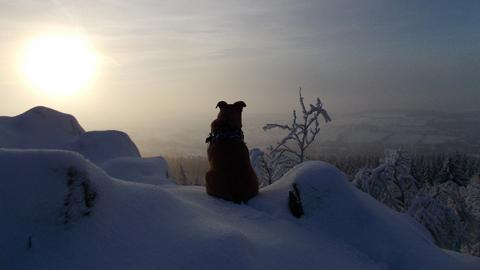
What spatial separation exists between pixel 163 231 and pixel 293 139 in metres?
11.5

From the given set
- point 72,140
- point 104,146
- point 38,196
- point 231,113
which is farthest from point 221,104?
point 72,140

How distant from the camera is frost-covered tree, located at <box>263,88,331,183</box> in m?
14.4

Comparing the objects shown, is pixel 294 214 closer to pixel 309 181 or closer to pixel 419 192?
pixel 309 181

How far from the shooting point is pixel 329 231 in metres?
6.32

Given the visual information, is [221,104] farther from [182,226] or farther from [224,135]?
[182,226]

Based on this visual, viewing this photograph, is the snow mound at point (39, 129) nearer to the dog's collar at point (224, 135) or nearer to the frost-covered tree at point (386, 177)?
the dog's collar at point (224, 135)

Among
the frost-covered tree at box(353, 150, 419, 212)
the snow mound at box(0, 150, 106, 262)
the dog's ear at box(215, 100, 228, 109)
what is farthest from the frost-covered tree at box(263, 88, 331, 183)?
the snow mound at box(0, 150, 106, 262)

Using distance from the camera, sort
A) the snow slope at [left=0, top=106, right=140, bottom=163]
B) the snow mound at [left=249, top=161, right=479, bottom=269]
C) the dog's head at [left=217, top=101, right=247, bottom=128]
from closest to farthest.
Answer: the snow mound at [left=249, top=161, right=479, bottom=269] → the dog's head at [left=217, top=101, right=247, bottom=128] → the snow slope at [left=0, top=106, right=140, bottom=163]

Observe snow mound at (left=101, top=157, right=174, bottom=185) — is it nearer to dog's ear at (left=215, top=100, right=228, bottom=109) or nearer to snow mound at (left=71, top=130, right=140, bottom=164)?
snow mound at (left=71, top=130, right=140, bottom=164)

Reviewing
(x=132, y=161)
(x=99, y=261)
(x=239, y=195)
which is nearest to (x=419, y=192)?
(x=239, y=195)

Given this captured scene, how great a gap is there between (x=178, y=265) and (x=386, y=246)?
3748 millimetres

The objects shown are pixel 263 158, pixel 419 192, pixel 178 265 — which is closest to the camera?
pixel 178 265

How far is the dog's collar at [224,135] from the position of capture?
755 cm

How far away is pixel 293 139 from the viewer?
51.1 feet
